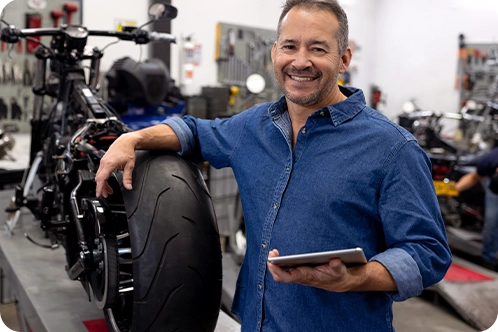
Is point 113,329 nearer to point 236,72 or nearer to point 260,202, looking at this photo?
point 260,202

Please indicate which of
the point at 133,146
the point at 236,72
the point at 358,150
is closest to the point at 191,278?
the point at 133,146

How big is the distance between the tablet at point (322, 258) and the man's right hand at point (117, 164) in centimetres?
66

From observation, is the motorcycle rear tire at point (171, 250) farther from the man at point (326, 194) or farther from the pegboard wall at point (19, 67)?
the pegboard wall at point (19, 67)

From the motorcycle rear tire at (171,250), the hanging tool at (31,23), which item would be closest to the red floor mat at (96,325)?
the motorcycle rear tire at (171,250)

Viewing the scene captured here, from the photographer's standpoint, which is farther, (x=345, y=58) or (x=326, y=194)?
(x=345, y=58)

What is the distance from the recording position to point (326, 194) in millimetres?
1397

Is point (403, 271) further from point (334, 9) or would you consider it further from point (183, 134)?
point (183, 134)

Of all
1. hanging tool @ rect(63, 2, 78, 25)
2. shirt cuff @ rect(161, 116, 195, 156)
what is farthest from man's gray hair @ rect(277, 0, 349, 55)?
hanging tool @ rect(63, 2, 78, 25)

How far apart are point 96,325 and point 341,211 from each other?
131 cm

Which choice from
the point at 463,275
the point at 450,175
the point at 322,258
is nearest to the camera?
the point at 322,258

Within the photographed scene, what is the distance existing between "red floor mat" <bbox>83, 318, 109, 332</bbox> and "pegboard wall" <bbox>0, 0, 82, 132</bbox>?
341 centimetres

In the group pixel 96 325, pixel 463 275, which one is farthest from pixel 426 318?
pixel 96 325

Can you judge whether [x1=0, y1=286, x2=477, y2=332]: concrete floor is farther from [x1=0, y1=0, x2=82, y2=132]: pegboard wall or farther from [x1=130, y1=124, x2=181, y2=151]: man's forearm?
[x1=0, y1=0, x2=82, y2=132]: pegboard wall

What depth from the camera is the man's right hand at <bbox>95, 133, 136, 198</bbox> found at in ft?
5.38
